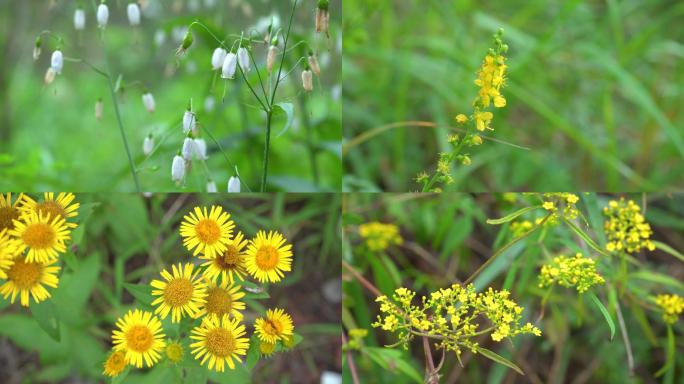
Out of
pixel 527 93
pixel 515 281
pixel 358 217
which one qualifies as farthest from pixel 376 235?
pixel 527 93

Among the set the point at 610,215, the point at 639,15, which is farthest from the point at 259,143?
the point at 639,15

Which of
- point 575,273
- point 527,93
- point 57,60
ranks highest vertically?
point 527,93

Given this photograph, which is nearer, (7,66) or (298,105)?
(298,105)

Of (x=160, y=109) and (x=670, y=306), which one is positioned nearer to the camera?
(x=670, y=306)

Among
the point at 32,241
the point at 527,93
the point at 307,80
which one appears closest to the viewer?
the point at 32,241

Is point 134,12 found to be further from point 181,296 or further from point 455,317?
point 455,317

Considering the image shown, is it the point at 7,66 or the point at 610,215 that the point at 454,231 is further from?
the point at 7,66
